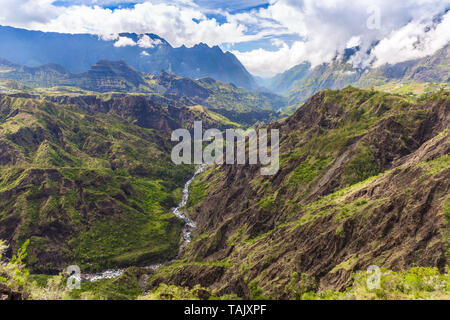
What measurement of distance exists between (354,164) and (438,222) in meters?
71.9

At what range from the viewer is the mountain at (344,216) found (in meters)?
79.3

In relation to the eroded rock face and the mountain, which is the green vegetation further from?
the eroded rock face

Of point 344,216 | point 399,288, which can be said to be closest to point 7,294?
point 399,288

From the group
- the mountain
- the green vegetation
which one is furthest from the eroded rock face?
the mountain

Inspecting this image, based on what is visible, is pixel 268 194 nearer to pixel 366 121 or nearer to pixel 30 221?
pixel 366 121

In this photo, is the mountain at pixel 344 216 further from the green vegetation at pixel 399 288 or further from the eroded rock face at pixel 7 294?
the eroded rock face at pixel 7 294

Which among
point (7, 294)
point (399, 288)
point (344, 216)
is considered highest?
point (344, 216)

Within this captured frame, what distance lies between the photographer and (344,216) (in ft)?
332

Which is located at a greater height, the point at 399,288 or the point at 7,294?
the point at 7,294

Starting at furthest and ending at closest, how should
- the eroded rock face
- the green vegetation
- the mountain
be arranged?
the mountain < the green vegetation < the eroded rock face

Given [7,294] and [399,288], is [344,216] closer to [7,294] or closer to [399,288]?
[399,288]

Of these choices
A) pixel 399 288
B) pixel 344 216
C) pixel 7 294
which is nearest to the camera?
pixel 7 294

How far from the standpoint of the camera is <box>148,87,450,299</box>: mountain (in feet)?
A: 260
